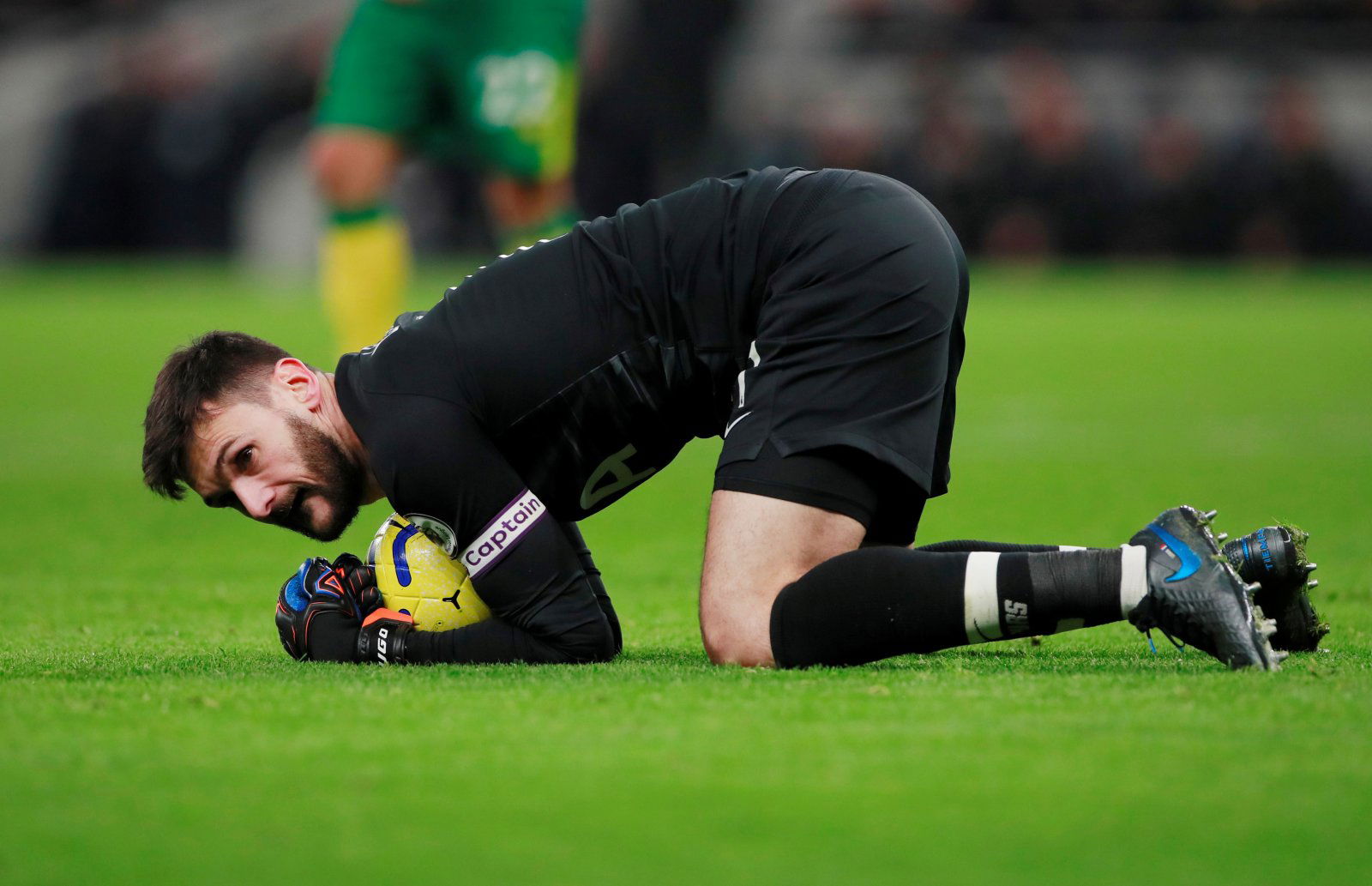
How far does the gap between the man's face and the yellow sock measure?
12.7ft

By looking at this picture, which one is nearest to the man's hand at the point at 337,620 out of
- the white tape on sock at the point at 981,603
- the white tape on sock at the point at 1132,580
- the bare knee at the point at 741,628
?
the bare knee at the point at 741,628

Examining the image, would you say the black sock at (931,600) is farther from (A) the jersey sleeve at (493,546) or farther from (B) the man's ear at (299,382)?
(B) the man's ear at (299,382)

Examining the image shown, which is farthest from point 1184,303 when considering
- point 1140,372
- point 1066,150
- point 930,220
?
point 930,220

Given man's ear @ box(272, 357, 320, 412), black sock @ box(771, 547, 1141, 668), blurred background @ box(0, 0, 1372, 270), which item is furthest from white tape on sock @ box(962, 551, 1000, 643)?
blurred background @ box(0, 0, 1372, 270)

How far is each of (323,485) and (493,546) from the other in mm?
394

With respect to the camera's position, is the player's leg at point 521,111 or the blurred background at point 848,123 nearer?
the player's leg at point 521,111

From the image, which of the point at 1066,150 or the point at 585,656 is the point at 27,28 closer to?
the point at 1066,150

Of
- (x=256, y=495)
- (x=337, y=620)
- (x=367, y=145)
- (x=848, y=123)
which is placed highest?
(x=367, y=145)

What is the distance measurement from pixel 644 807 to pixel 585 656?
1229 millimetres

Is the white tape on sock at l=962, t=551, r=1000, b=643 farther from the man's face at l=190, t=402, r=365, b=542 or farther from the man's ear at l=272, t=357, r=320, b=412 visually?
the man's ear at l=272, t=357, r=320, b=412

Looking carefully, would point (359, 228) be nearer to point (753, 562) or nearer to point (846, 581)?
point (753, 562)

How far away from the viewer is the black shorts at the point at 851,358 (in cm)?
365

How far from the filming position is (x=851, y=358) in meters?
3.73

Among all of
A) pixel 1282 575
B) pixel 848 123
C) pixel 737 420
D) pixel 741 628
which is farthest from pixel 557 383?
pixel 848 123
